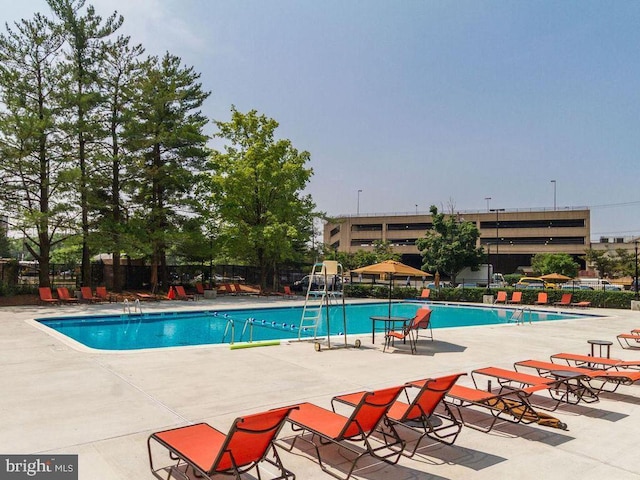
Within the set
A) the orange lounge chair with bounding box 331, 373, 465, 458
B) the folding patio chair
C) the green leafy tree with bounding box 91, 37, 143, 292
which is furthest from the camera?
the green leafy tree with bounding box 91, 37, 143, 292

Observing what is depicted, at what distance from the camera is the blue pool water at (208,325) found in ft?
47.6

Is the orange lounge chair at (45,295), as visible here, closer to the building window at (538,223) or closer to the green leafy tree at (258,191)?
the green leafy tree at (258,191)

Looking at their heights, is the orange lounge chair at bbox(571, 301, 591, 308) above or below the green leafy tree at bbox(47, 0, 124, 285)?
below

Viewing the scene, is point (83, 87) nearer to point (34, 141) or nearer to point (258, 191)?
point (34, 141)

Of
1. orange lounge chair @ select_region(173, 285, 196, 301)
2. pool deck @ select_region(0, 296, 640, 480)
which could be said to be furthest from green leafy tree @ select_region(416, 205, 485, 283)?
pool deck @ select_region(0, 296, 640, 480)

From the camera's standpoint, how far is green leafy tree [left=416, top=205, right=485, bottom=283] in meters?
44.7

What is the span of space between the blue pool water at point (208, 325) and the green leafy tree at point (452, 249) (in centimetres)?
1867

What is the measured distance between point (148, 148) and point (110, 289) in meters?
8.81

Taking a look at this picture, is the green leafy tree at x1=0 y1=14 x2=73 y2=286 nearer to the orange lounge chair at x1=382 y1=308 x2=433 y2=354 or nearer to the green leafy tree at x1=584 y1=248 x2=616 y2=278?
the orange lounge chair at x1=382 y1=308 x2=433 y2=354

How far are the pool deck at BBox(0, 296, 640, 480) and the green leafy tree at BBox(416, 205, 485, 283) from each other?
32.4 metres

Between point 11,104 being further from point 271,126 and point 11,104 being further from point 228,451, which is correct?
point 228,451

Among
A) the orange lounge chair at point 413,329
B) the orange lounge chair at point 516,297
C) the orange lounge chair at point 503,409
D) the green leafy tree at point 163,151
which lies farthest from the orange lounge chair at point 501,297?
the orange lounge chair at point 503,409

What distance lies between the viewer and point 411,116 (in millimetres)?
24391

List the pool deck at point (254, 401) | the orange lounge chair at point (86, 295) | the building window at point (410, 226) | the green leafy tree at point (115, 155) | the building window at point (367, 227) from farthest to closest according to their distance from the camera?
the building window at point (367, 227) < the building window at point (410, 226) < the green leafy tree at point (115, 155) < the orange lounge chair at point (86, 295) < the pool deck at point (254, 401)
